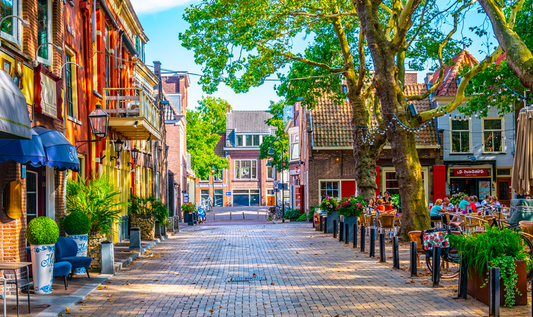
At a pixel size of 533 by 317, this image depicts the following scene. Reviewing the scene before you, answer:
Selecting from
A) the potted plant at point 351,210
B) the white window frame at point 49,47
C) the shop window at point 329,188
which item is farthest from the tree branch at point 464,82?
the shop window at point 329,188

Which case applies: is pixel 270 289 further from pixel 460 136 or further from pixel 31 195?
pixel 460 136

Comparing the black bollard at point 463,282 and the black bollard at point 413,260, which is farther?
the black bollard at point 413,260

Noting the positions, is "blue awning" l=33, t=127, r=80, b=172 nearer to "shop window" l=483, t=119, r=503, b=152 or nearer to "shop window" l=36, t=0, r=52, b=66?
"shop window" l=36, t=0, r=52, b=66

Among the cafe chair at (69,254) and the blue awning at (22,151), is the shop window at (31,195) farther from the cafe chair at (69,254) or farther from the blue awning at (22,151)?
the blue awning at (22,151)

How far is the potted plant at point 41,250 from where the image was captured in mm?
9242

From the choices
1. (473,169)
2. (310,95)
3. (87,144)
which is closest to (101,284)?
(87,144)

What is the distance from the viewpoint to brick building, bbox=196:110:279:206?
69.5m

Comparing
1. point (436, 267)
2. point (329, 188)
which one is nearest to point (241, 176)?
point (329, 188)

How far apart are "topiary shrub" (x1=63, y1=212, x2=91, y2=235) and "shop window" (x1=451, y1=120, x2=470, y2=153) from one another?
79.2 ft

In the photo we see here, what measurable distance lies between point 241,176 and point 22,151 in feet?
202

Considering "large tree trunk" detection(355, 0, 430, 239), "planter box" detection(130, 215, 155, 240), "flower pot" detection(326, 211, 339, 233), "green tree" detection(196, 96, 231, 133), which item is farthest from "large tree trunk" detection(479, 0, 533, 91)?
"green tree" detection(196, 96, 231, 133)

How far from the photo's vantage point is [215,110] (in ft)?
225

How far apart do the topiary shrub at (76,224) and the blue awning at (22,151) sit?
2434 millimetres

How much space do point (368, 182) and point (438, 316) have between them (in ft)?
48.9
